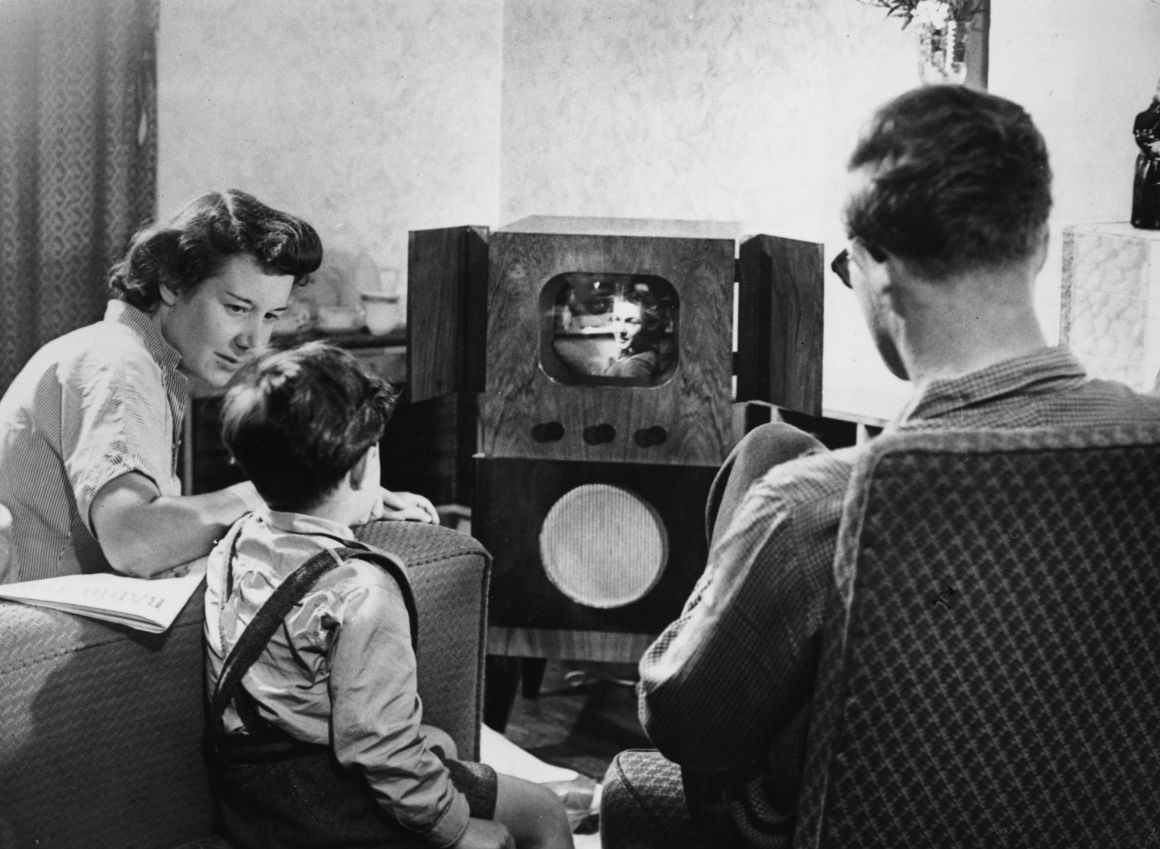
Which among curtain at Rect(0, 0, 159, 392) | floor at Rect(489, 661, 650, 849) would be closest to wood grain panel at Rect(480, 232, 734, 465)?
floor at Rect(489, 661, 650, 849)

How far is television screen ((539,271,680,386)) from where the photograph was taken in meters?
2.34

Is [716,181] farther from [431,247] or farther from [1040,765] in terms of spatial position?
[1040,765]

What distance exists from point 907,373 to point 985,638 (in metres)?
0.24

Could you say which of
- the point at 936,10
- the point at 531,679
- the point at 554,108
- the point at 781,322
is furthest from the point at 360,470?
the point at 554,108

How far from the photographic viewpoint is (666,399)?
92.4 inches

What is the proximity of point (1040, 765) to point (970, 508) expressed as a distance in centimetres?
21

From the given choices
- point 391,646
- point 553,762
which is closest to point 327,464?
point 391,646

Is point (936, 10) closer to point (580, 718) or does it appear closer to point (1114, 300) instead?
point (1114, 300)

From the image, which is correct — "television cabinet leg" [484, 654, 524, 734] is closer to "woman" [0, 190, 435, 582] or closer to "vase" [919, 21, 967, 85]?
"woman" [0, 190, 435, 582]

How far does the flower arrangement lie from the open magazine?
1.70m

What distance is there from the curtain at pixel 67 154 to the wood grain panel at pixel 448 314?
1.47 m

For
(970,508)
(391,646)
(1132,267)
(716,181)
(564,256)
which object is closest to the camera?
(970,508)

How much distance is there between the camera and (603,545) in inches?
95.7

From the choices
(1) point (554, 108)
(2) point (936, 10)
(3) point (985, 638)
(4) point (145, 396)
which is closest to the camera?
(3) point (985, 638)
